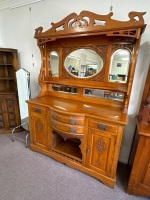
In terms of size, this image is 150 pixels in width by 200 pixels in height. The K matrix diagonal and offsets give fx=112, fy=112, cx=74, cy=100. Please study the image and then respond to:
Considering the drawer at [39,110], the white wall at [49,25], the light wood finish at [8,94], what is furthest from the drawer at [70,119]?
the light wood finish at [8,94]

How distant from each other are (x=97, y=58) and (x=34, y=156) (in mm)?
1849

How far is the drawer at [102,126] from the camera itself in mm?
1222

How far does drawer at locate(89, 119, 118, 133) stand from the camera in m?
1.22

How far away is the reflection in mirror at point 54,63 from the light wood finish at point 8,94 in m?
0.87

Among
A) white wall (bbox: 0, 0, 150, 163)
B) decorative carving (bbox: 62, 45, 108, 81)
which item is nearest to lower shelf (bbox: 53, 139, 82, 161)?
white wall (bbox: 0, 0, 150, 163)

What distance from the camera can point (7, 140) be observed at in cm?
226

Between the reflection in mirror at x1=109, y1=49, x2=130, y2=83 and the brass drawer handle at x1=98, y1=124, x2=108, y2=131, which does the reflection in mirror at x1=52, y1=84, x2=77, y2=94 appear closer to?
the reflection in mirror at x1=109, y1=49, x2=130, y2=83

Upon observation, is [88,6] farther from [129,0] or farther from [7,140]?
[7,140]

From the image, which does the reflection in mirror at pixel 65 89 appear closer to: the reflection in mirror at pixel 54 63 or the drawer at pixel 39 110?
the reflection in mirror at pixel 54 63

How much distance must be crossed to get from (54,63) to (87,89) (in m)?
0.73

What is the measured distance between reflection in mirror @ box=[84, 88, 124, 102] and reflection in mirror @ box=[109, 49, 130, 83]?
0.58ft

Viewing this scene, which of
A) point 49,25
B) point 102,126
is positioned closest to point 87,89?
point 102,126

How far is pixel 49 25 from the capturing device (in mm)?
1908

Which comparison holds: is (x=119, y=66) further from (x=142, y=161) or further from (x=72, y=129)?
(x=142, y=161)
